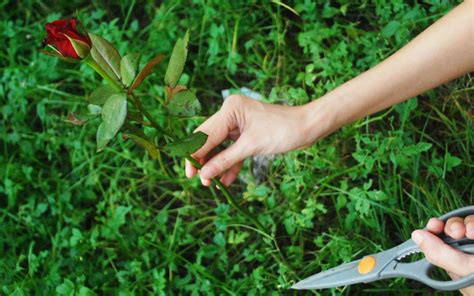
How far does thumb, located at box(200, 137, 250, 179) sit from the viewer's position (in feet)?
4.51

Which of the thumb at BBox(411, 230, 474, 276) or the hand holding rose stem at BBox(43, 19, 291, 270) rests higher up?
the hand holding rose stem at BBox(43, 19, 291, 270)

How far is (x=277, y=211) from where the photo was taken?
1779 millimetres

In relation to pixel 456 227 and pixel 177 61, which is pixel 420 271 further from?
pixel 177 61

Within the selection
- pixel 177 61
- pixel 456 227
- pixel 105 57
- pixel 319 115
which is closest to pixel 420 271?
pixel 456 227

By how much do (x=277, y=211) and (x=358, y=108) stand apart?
0.48 m

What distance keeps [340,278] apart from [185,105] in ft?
1.68

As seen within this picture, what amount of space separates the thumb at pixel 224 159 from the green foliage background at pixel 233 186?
370 millimetres

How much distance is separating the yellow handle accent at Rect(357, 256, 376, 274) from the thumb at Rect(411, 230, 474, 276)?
13 centimetres

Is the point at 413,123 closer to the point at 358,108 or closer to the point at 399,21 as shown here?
the point at 399,21

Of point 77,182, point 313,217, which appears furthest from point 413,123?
point 77,182

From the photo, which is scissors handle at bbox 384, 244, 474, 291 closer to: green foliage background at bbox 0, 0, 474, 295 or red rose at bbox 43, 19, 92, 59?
green foliage background at bbox 0, 0, 474, 295

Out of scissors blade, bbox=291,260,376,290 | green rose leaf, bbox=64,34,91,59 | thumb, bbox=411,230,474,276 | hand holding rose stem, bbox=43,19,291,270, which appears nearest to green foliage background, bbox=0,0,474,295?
scissors blade, bbox=291,260,376,290

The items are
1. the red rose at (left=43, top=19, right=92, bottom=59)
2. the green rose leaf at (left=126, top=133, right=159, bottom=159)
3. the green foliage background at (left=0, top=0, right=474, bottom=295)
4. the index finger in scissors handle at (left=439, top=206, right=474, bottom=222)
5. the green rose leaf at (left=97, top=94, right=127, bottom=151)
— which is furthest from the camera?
the green foliage background at (left=0, top=0, right=474, bottom=295)

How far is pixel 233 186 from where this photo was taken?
1.91 meters
